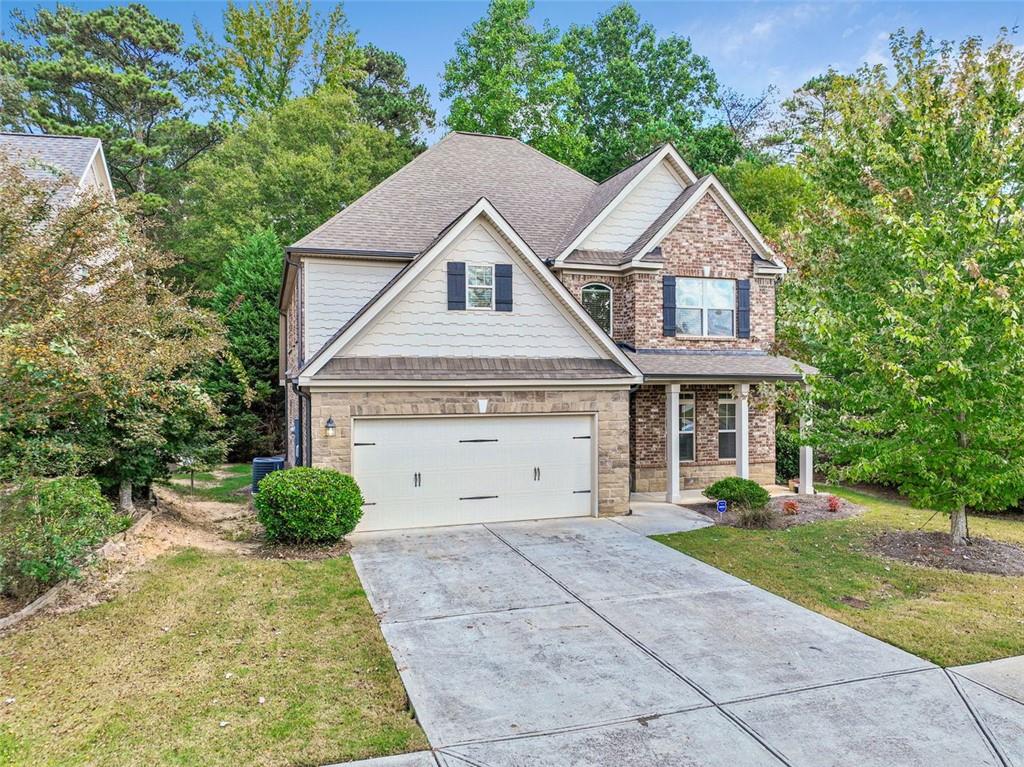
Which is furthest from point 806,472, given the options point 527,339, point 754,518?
point 527,339

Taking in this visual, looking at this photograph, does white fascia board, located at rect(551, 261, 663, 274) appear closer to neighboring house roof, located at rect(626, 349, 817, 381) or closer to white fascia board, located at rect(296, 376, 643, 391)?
neighboring house roof, located at rect(626, 349, 817, 381)

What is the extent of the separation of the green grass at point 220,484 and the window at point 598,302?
369 inches

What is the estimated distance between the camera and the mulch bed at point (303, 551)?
9734 millimetres

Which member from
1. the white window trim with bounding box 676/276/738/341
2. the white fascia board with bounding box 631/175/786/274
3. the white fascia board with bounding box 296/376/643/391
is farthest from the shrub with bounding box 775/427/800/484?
the white fascia board with bounding box 296/376/643/391

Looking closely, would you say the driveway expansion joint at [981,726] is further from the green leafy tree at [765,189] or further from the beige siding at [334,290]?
the green leafy tree at [765,189]

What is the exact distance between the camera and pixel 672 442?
1444 centimetres

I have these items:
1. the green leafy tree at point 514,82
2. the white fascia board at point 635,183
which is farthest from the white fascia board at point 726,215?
the green leafy tree at point 514,82

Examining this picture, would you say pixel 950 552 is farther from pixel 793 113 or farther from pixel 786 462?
pixel 793 113

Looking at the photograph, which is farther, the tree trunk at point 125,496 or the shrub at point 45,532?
the tree trunk at point 125,496

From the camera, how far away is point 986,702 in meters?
5.26

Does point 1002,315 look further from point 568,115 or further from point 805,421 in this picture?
point 568,115

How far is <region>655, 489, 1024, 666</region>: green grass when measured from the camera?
6.67m

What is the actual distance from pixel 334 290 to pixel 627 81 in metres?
27.3

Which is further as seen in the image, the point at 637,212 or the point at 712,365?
the point at 637,212
